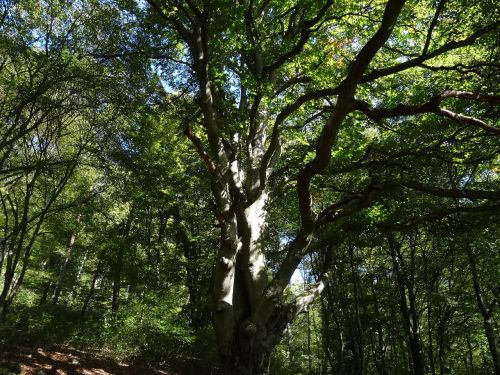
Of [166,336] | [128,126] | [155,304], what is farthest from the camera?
[155,304]

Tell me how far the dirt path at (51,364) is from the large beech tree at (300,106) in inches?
149

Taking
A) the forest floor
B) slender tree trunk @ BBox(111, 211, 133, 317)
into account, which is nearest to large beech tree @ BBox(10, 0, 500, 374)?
the forest floor

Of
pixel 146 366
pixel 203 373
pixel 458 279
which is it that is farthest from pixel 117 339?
pixel 458 279

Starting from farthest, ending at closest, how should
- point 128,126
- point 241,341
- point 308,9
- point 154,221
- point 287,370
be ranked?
point 154,221 → point 287,370 → point 128,126 → point 308,9 → point 241,341

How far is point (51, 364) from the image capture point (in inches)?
299

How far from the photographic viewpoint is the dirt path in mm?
6527

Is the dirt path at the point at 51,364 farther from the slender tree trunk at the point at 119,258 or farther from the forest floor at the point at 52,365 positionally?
the slender tree trunk at the point at 119,258

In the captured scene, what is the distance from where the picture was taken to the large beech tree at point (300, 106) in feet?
17.4

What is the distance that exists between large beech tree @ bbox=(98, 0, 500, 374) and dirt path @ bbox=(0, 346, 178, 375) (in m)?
3.77

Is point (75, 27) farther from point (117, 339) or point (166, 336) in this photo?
point (117, 339)

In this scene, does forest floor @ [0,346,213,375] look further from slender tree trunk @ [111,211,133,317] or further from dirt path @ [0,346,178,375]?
slender tree trunk @ [111,211,133,317]

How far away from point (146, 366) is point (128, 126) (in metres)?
7.64

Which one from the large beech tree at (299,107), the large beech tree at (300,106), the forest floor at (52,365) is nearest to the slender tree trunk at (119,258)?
the forest floor at (52,365)

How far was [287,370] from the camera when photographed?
47.4 ft
